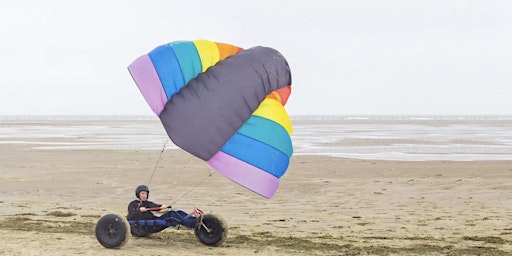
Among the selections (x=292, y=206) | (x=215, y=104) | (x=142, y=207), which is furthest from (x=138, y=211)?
(x=292, y=206)

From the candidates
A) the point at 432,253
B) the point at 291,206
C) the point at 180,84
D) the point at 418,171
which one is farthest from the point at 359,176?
the point at 180,84

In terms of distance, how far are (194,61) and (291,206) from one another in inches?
237

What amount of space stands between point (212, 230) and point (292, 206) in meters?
4.66

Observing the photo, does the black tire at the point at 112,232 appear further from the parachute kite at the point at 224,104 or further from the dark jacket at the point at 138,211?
the parachute kite at the point at 224,104

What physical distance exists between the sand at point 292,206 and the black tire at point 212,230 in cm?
13

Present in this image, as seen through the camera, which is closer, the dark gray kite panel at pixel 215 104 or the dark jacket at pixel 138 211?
the dark gray kite panel at pixel 215 104

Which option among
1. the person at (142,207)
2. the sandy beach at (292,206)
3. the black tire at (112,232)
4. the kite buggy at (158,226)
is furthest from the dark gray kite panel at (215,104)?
the sandy beach at (292,206)

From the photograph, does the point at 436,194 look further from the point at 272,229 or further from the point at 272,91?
the point at 272,91

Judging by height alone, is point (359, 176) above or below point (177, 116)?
below

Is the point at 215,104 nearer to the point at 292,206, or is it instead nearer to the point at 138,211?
the point at 138,211

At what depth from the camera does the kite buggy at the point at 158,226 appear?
9547 millimetres

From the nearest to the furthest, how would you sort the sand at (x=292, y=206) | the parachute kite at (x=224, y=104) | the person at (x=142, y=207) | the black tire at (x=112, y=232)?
the parachute kite at (x=224, y=104)
the black tire at (x=112, y=232)
the sand at (x=292, y=206)
the person at (x=142, y=207)

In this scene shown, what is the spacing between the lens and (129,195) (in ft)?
53.0

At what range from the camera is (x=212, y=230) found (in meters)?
10.0
